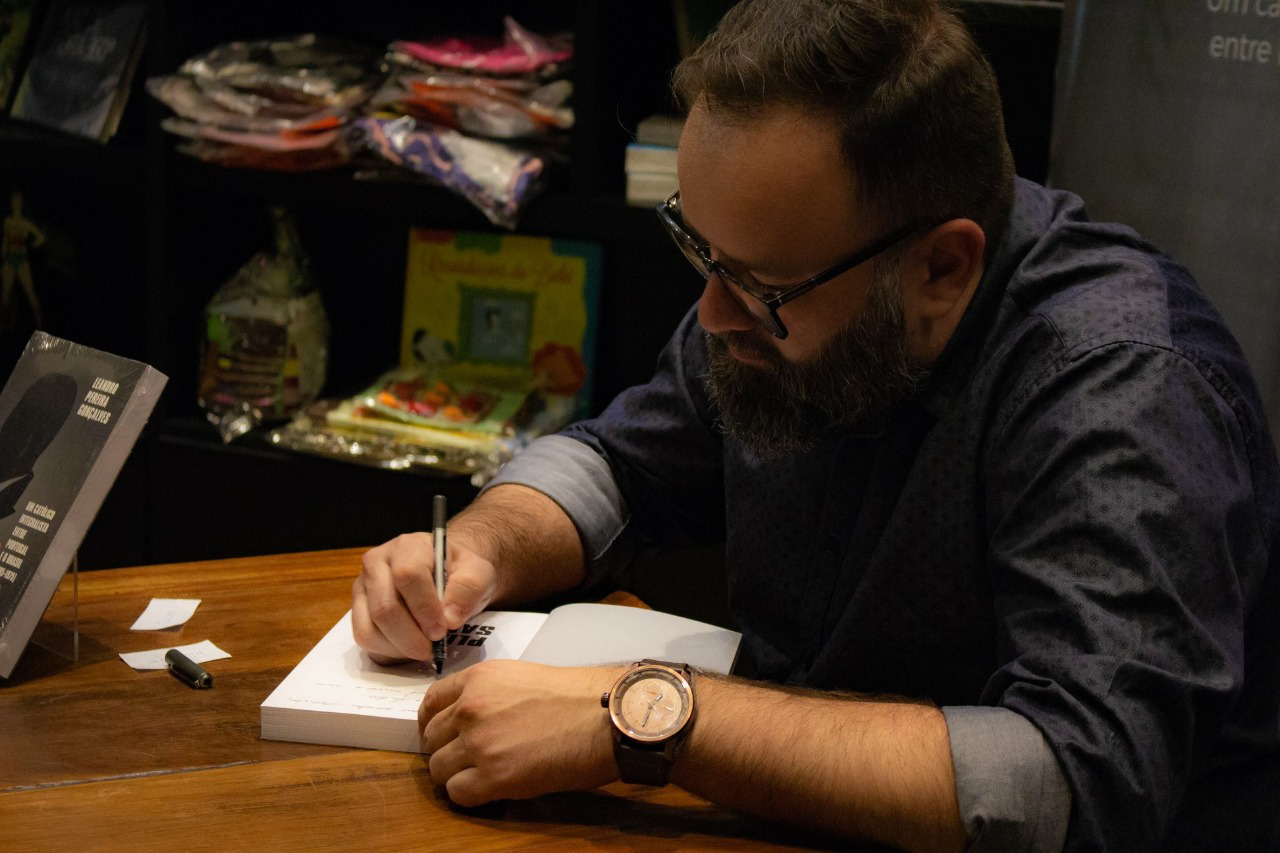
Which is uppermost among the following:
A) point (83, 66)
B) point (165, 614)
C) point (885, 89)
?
point (885, 89)

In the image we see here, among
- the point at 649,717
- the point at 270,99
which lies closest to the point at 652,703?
the point at 649,717

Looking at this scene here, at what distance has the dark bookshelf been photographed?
2.18 m

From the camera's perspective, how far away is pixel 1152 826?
1014mm

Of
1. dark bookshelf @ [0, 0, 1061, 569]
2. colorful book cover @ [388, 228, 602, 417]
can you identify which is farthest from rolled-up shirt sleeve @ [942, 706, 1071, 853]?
colorful book cover @ [388, 228, 602, 417]

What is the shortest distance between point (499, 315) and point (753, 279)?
1280mm

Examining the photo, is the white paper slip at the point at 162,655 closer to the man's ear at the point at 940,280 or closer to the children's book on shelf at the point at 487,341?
the man's ear at the point at 940,280

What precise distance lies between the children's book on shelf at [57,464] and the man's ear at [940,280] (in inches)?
28.1

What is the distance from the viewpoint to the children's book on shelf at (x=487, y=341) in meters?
2.34

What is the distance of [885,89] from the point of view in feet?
3.72

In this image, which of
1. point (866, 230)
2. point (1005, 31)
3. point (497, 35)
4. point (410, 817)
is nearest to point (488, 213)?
point (497, 35)

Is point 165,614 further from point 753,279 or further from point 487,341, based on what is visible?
point 487,341

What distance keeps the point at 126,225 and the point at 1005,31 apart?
1859mm

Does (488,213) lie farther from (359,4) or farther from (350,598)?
(350,598)

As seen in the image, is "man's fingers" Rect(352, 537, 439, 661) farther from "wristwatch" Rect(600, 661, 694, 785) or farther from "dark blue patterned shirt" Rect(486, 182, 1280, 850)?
"dark blue patterned shirt" Rect(486, 182, 1280, 850)
